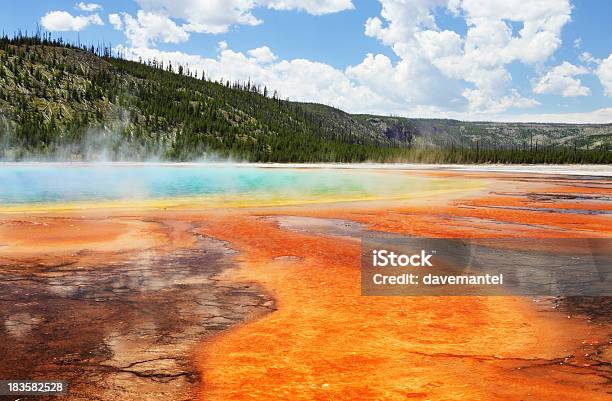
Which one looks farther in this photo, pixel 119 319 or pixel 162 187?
pixel 162 187

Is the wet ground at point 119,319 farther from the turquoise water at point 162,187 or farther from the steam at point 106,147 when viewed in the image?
the steam at point 106,147

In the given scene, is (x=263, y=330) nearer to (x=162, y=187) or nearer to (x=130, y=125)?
(x=162, y=187)

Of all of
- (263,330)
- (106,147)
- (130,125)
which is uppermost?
(130,125)

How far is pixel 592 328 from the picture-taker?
7.17 meters

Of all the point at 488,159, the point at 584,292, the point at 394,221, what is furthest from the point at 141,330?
the point at 488,159

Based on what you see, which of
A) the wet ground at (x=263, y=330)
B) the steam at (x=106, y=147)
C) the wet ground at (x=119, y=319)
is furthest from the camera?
the steam at (x=106, y=147)

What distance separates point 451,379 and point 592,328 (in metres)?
2.86

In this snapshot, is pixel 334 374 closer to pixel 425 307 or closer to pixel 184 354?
pixel 184 354

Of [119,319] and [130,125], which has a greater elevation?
[130,125]

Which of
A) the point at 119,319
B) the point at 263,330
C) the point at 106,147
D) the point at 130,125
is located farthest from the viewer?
the point at 130,125

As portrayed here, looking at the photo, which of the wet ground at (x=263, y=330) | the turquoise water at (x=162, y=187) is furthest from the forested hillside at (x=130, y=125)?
the wet ground at (x=263, y=330)

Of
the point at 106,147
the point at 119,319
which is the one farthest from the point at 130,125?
the point at 119,319

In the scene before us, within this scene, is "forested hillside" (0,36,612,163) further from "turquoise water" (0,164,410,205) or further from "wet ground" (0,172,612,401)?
"wet ground" (0,172,612,401)

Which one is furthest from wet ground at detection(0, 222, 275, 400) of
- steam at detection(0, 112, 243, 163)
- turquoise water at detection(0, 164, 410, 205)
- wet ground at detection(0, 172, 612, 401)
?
steam at detection(0, 112, 243, 163)
